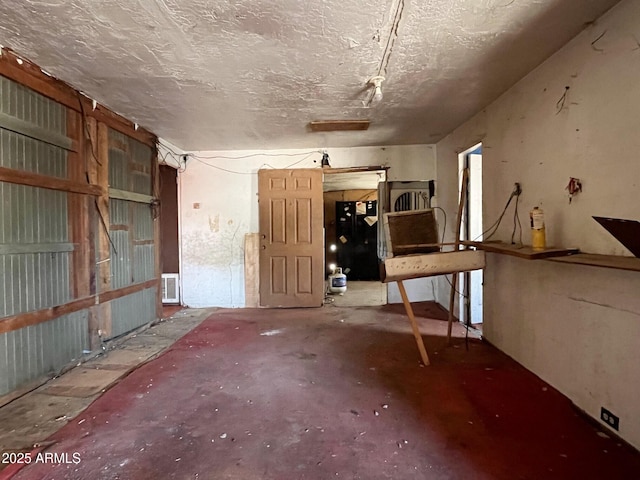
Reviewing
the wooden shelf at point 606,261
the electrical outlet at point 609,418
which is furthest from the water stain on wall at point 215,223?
the electrical outlet at point 609,418

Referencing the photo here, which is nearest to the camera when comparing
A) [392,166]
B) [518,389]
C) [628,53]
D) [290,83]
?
[628,53]

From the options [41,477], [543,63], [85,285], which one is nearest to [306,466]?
[41,477]

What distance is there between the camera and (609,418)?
194 cm

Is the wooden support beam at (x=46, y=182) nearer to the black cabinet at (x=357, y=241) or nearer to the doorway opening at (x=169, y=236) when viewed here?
the doorway opening at (x=169, y=236)

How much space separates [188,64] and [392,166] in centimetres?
344

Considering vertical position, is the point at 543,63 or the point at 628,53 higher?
the point at 543,63

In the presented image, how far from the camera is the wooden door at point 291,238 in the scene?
516cm

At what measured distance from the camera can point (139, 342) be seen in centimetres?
364

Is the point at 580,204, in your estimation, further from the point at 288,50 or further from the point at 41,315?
the point at 41,315

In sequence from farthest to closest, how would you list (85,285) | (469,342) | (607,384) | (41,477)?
1. (469,342)
2. (85,285)
3. (607,384)
4. (41,477)

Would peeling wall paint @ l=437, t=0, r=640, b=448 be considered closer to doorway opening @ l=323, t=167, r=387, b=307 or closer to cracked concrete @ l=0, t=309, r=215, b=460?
cracked concrete @ l=0, t=309, r=215, b=460

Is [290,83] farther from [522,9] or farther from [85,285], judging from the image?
[85,285]

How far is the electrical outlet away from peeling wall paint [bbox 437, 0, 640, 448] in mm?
31

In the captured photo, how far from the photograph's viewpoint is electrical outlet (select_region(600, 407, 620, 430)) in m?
1.89
